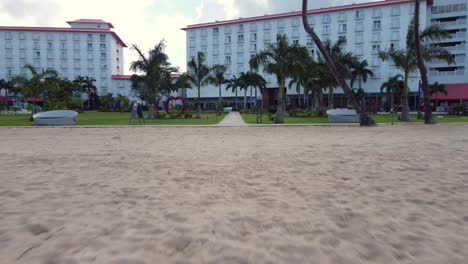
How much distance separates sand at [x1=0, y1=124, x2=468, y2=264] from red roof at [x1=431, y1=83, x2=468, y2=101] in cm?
5773

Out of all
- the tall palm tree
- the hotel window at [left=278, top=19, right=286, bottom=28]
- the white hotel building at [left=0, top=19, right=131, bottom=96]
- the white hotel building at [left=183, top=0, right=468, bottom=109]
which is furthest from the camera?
the white hotel building at [left=0, top=19, right=131, bottom=96]

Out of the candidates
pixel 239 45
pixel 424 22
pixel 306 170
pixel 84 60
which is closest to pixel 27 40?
pixel 84 60

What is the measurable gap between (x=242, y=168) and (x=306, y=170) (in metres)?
1.31

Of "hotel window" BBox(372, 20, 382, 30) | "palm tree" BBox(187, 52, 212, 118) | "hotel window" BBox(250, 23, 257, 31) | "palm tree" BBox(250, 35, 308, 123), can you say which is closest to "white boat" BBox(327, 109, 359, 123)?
"palm tree" BBox(250, 35, 308, 123)

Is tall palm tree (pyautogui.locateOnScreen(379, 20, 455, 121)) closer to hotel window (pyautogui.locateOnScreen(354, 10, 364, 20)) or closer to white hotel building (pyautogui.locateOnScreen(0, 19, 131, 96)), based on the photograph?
hotel window (pyautogui.locateOnScreen(354, 10, 364, 20))

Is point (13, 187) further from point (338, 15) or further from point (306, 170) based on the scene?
point (338, 15)

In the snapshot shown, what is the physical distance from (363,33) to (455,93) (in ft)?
63.8

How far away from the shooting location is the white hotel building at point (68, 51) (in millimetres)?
79938

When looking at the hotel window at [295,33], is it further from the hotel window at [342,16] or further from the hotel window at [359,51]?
the hotel window at [359,51]

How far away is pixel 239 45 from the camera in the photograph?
238ft

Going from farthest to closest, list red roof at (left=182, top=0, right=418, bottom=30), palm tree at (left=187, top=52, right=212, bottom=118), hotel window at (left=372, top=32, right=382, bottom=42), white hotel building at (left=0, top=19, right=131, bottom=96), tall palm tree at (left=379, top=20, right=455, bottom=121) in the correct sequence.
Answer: white hotel building at (left=0, top=19, right=131, bottom=96)
hotel window at (left=372, top=32, right=382, bottom=42)
red roof at (left=182, top=0, right=418, bottom=30)
palm tree at (left=187, top=52, right=212, bottom=118)
tall palm tree at (left=379, top=20, right=455, bottom=121)

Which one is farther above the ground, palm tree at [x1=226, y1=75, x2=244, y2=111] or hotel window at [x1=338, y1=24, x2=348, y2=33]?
hotel window at [x1=338, y1=24, x2=348, y2=33]

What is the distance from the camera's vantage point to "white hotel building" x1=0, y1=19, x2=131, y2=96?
79938mm

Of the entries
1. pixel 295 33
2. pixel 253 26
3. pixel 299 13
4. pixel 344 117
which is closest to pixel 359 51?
pixel 295 33
